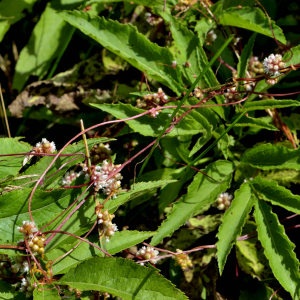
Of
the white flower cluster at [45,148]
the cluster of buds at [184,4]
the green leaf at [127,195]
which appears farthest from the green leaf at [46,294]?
the cluster of buds at [184,4]

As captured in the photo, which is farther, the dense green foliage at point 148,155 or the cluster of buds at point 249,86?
the cluster of buds at point 249,86

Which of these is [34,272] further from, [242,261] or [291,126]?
[291,126]

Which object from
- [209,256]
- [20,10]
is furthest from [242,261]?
[20,10]

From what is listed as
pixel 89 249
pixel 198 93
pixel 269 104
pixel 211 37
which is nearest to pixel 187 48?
pixel 198 93

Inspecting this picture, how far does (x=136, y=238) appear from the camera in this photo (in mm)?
1309

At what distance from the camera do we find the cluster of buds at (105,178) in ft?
4.46

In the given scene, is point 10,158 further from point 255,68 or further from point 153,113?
point 255,68

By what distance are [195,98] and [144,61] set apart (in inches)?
12.5

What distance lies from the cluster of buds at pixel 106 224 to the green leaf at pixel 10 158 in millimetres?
412

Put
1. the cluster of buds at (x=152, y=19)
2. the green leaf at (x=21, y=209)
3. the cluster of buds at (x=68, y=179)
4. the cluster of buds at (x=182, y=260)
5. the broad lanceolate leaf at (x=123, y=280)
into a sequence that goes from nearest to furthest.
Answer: the broad lanceolate leaf at (x=123, y=280) → the green leaf at (x=21, y=209) → the cluster of buds at (x=68, y=179) → the cluster of buds at (x=182, y=260) → the cluster of buds at (x=152, y=19)

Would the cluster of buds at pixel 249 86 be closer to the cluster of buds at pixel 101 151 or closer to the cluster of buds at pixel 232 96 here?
the cluster of buds at pixel 232 96

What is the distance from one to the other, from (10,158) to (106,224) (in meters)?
0.52

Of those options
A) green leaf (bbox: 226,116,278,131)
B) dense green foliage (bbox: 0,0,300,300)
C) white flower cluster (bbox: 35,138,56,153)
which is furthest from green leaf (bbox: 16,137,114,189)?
green leaf (bbox: 226,116,278,131)

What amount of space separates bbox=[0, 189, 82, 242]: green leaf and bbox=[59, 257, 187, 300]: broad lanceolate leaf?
0.25 m
